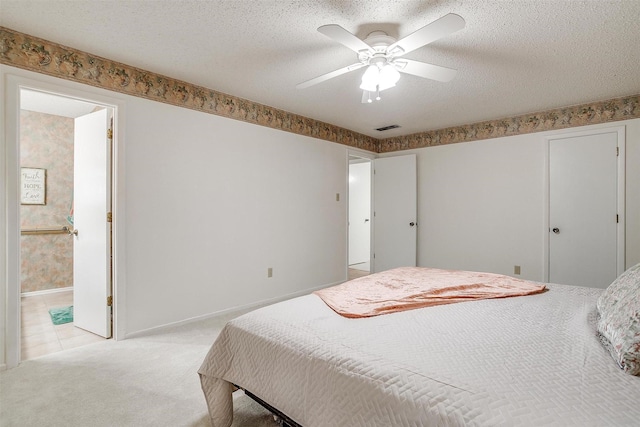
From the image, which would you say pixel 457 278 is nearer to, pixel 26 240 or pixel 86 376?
pixel 86 376

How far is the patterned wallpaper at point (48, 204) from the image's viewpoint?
13.6 feet

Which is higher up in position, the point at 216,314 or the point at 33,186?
the point at 33,186

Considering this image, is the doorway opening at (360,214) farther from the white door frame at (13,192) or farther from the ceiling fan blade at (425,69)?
the white door frame at (13,192)

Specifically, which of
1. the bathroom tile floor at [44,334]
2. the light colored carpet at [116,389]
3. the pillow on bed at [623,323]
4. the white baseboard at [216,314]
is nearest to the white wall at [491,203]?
the white baseboard at [216,314]

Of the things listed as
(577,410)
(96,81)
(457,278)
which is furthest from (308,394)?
(96,81)

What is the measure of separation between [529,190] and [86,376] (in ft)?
15.9

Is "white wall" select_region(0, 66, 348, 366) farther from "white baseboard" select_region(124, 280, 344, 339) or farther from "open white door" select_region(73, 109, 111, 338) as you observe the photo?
"open white door" select_region(73, 109, 111, 338)

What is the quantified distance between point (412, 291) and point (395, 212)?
3269mm

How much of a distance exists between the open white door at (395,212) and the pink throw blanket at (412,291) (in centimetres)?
247

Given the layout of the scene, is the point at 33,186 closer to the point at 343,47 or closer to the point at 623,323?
the point at 343,47

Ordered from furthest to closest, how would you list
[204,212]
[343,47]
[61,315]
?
[61,315]
[204,212]
[343,47]

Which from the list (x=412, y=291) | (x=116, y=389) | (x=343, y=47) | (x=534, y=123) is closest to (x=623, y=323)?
(x=412, y=291)

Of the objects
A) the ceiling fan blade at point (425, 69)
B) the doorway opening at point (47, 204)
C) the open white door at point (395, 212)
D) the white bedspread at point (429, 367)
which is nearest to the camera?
the white bedspread at point (429, 367)

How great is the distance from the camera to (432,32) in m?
1.74
